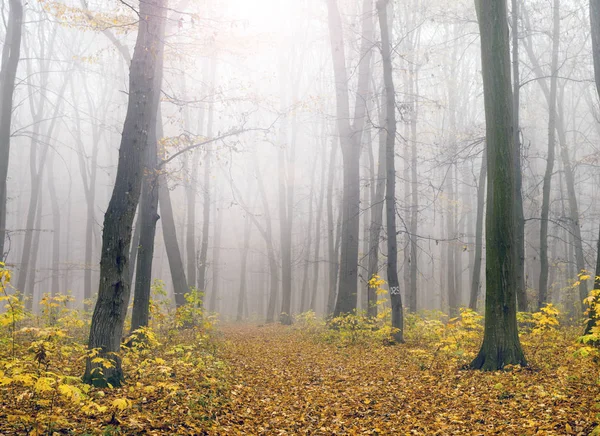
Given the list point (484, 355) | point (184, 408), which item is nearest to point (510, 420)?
point (484, 355)

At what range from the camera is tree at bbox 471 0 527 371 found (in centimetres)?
715

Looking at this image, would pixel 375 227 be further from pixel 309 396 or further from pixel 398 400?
pixel 398 400

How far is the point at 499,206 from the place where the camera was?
7.27m

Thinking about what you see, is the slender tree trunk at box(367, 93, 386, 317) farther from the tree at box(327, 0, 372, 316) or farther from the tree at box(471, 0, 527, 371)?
the tree at box(471, 0, 527, 371)

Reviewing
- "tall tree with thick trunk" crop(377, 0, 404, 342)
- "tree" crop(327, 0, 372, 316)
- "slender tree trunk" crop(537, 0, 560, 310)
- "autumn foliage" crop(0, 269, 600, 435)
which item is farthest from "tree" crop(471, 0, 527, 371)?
"slender tree trunk" crop(537, 0, 560, 310)

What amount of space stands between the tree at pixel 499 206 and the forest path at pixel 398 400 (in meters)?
0.52

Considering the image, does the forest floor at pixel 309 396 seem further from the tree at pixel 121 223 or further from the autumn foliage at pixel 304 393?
the tree at pixel 121 223

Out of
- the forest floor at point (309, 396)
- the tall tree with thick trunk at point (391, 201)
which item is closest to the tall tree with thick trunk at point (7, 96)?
the forest floor at point (309, 396)

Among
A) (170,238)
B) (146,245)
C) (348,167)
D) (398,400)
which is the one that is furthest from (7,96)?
(398,400)

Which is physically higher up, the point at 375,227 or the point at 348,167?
the point at 348,167

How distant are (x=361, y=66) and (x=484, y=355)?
10.3 metres

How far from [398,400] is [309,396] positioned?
1348mm

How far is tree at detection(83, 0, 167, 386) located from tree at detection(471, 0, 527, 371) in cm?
548

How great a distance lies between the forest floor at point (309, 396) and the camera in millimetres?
4484
